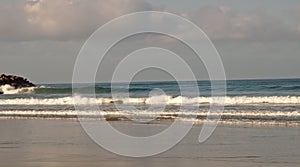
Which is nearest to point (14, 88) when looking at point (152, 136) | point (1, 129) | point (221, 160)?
point (1, 129)

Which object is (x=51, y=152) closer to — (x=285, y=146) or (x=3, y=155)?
(x=3, y=155)

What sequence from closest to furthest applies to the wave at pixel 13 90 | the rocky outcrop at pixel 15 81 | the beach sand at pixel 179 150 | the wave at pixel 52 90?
the beach sand at pixel 179 150, the wave at pixel 52 90, the wave at pixel 13 90, the rocky outcrop at pixel 15 81

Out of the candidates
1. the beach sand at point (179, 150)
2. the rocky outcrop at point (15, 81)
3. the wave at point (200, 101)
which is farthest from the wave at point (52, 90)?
the beach sand at point (179, 150)

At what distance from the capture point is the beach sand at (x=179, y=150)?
13.0 meters

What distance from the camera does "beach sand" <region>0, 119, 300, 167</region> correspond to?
13039mm

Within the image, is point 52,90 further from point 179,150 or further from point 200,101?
point 179,150

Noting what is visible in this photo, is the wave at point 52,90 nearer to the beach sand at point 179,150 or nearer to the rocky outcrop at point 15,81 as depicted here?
the rocky outcrop at point 15,81

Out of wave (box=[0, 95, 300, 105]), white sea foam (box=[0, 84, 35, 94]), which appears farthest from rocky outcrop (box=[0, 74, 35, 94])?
wave (box=[0, 95, 300, 105])

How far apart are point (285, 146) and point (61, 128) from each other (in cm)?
949

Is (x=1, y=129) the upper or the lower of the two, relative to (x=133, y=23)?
lower

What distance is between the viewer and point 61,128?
21.7 meters

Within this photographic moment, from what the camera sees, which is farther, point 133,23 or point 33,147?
point 133,23

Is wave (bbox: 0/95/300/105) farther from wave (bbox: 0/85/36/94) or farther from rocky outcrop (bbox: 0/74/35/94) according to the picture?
rocky outcrop (bbox: 0/74/35/94)

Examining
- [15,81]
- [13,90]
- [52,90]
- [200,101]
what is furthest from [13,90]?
[200,101]
